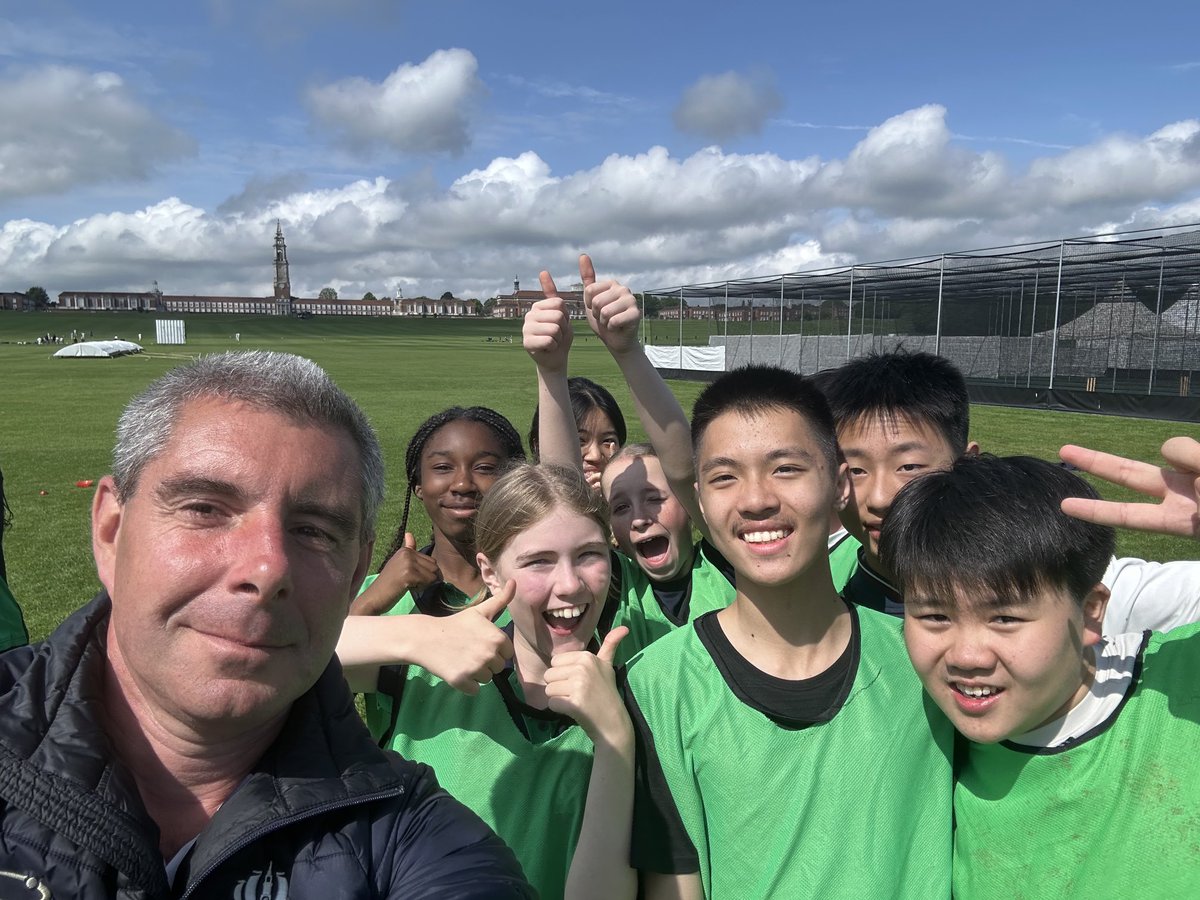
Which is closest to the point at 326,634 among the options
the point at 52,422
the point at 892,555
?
the point at 892,555

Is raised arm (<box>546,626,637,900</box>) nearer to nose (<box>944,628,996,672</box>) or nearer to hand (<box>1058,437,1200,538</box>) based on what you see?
nose (<box>944,628,996,672</box>)

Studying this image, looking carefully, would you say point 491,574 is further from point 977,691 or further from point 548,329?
point 977,691

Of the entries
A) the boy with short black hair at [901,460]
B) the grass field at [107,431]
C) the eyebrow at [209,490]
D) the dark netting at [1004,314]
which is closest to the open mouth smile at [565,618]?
the boy with short black hair at [901,460]

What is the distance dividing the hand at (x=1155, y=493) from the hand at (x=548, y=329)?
187cm

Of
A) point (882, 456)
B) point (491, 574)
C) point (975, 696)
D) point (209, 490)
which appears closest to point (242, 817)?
point (209, 490)

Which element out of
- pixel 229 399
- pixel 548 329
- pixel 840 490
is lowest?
pixel 840 490

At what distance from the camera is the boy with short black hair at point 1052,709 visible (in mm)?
1927

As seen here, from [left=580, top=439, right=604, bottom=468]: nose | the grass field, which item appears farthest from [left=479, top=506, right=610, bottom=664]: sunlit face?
the grass field

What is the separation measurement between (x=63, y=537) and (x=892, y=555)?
10.8m

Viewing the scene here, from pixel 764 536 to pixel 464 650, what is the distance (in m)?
0.90

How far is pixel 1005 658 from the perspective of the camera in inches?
78.6

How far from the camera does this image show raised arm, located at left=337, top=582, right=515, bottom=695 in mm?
2113

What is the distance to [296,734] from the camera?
157cm

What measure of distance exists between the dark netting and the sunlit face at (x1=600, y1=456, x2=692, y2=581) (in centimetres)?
2043
